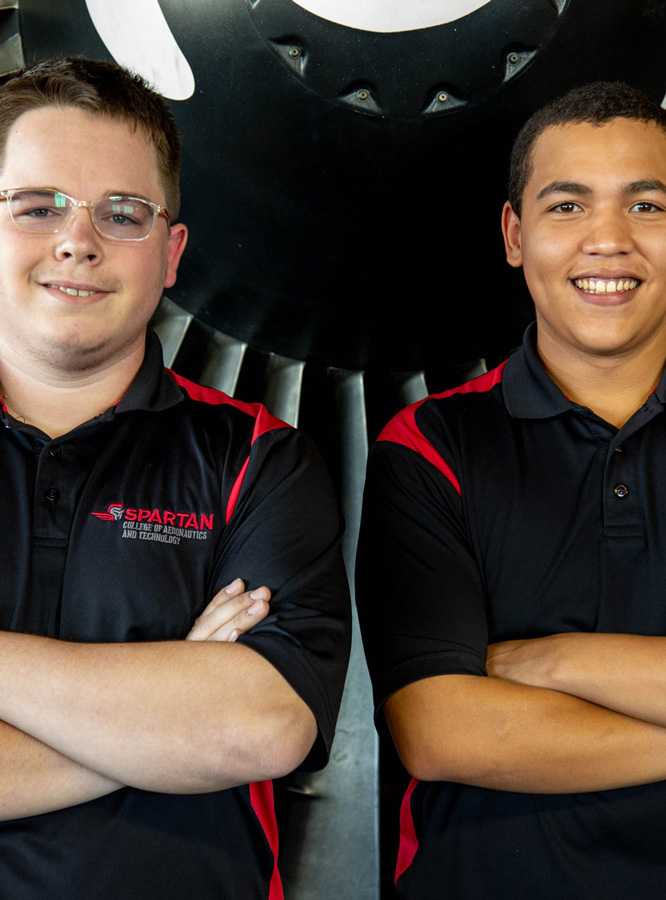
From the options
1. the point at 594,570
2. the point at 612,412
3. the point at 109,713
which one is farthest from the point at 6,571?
the point at 612,412

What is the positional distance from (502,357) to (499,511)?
16.5 inches

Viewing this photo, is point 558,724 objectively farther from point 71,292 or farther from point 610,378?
point 71,292

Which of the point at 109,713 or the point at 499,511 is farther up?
the point at 499,511

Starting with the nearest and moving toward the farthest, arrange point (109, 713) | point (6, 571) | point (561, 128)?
point (109, 713) < point (6, 571) < point (561, 128)

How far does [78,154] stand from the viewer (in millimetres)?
1747

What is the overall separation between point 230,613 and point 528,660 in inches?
15.1

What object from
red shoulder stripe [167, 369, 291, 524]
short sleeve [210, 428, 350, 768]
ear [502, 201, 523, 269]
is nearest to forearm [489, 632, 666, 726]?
short sleeve [210, 428, 350, 768]

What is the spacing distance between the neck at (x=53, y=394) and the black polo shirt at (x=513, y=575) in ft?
1.31

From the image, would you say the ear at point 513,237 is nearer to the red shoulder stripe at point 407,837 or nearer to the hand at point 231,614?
the hand at point 231,614

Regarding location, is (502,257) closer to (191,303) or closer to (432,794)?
(191,303)

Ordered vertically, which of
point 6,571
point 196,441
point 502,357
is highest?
point 502,357

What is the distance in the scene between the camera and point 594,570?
177 cm

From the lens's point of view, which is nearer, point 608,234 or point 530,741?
point 530,741

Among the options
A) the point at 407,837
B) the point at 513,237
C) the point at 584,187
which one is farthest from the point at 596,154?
the point at 407,837
